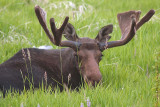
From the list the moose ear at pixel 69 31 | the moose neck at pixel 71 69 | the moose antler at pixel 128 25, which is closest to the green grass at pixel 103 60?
the moose antler at pixel 128 25

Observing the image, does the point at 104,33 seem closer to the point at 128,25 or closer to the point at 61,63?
the point at 128,25

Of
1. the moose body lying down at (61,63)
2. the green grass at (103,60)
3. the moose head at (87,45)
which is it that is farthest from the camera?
the moose body lying down at (61,63)

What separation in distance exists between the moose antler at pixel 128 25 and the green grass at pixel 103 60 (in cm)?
16

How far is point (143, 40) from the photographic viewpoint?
6.96 meters

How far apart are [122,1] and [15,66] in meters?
8.31

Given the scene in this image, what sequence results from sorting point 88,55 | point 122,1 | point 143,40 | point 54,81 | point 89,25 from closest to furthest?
point 88,55 → point 54,81 → point 143,40 → point 89,25 → point 122,1

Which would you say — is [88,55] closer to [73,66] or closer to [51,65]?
[73,66]

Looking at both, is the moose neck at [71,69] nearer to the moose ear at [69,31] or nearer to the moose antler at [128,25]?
the moose ear at [69,31]

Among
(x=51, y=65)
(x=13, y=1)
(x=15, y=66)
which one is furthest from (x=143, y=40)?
(x=13, y=1)

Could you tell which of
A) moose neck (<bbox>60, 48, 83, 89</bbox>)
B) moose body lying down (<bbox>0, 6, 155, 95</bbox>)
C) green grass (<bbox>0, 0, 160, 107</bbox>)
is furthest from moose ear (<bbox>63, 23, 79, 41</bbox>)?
green grass (<bbox>0, 0, 160, 107</bbox>)

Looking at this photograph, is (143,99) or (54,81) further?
(54,81)

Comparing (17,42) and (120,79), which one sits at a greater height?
(17,42)

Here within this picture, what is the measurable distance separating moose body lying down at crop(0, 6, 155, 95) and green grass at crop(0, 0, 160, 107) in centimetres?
31

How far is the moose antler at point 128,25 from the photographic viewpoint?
5258 mm
